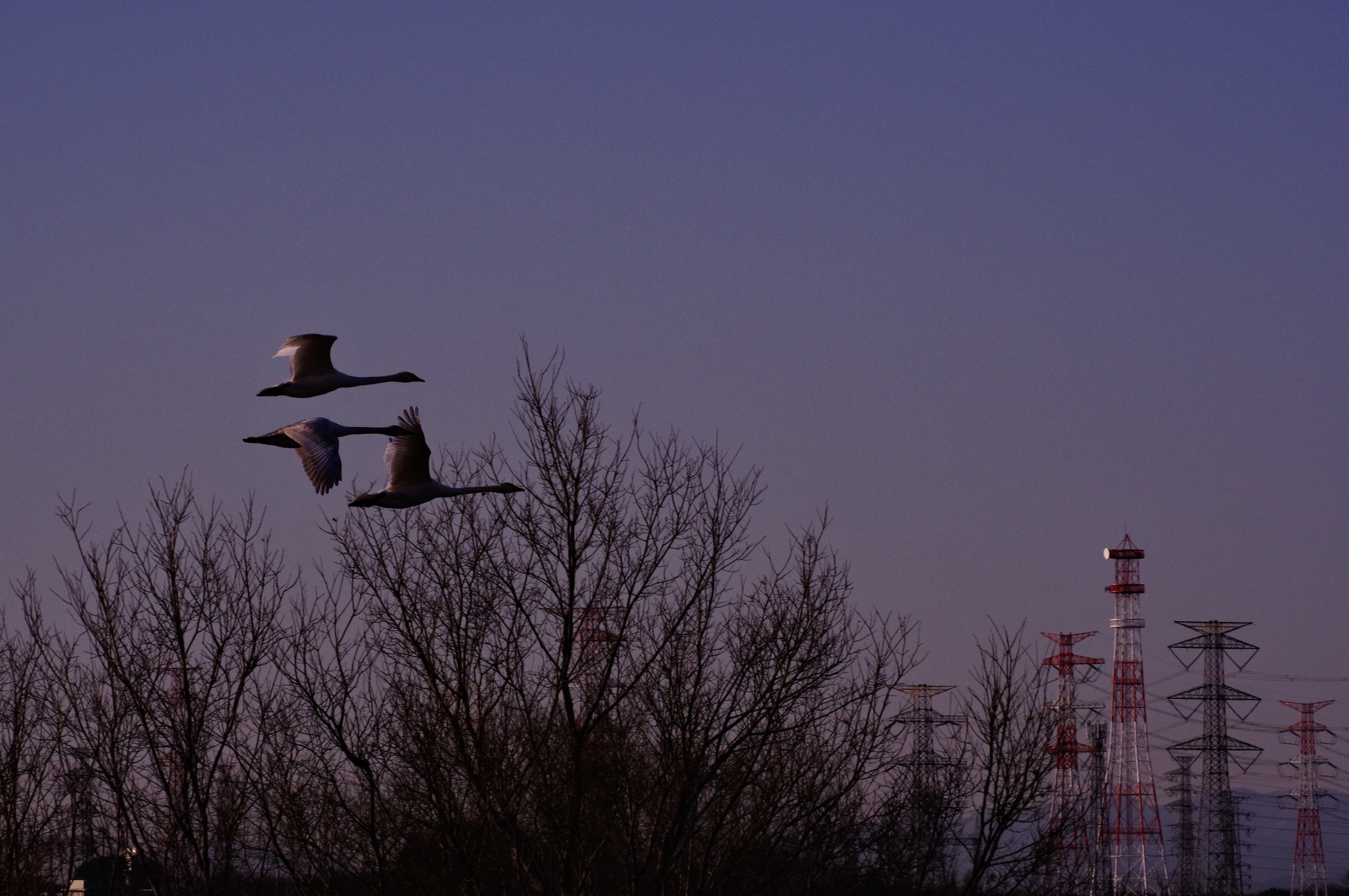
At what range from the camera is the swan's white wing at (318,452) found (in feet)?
41.8

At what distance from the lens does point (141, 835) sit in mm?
16281

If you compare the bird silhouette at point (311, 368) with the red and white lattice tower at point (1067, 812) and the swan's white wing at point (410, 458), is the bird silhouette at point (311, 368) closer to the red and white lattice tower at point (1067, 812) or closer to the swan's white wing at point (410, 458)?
the swan's white wing at point (410, 458)

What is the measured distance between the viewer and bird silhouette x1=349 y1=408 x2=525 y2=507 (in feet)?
46.6

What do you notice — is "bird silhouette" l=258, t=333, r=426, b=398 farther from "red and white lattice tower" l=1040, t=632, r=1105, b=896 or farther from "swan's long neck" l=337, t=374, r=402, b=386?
"red and white lattice tower" l=1040, t=632, r=1105, b=896

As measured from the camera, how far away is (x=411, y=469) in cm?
1445

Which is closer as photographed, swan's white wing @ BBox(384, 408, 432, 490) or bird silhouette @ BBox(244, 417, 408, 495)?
bird silhouette @ BBox(244, 417, 408, 495)

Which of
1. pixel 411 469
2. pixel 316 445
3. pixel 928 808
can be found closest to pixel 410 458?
pixel 411 469

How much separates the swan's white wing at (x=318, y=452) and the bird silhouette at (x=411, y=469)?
1084 millimetres

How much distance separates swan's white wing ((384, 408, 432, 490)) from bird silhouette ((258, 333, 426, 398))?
2.43ft

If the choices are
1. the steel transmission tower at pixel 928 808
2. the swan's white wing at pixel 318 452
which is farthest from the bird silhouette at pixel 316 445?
the steel transmission tower at pixel 928 808

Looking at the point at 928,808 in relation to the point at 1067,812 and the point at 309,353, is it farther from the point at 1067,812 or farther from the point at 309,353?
the point at 309,353

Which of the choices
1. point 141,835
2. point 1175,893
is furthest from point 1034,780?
point 1175,893

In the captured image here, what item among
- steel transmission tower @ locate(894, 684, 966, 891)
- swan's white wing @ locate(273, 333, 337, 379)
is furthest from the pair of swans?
steel transmission tower @ locate(894, 684, 966, 891)

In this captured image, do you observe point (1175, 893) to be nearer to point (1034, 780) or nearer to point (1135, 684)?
point (1135, 684)
